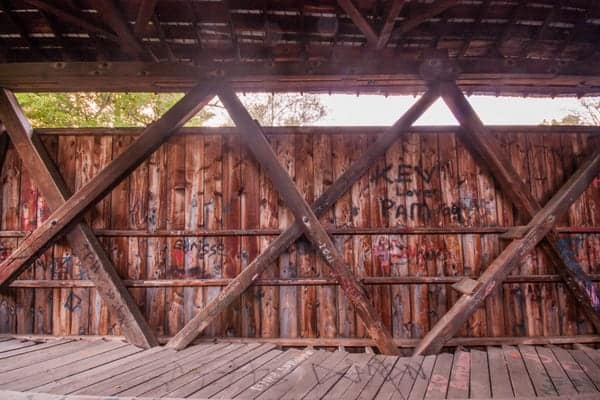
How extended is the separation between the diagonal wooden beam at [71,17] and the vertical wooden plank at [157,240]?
146 centimetres

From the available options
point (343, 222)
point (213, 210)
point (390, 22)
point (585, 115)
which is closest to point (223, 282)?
point (213, 210)

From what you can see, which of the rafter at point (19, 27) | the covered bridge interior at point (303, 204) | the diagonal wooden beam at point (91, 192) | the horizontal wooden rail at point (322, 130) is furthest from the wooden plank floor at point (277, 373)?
the rafter at point (19, 27)

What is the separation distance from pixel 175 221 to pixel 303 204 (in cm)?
188

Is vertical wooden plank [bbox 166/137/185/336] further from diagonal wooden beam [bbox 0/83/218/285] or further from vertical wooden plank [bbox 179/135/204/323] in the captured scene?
diagonal wooden beam [bbox 0/83/218/285]

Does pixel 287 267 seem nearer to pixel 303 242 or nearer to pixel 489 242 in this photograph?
pixel 303 242

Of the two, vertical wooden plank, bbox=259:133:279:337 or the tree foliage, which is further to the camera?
the tree foliage

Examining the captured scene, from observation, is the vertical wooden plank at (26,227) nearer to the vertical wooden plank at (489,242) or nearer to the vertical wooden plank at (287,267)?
the vertical wooden plank at (287,267)

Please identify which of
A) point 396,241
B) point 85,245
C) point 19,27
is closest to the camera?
point 19,27

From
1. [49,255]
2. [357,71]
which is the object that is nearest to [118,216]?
[49,255]

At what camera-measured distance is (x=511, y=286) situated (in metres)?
4.03

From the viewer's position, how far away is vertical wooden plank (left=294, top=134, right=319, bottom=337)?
12.9 ft

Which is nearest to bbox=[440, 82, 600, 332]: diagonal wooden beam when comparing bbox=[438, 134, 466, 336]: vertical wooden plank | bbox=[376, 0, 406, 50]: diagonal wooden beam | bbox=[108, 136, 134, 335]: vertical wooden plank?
bbox=[438, 134, 466, 336]: vertical wooden plank

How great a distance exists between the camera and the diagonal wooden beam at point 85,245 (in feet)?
11.7

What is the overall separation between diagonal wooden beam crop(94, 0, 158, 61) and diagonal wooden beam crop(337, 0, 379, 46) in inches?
89.4
